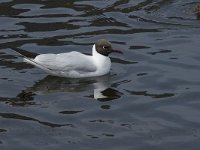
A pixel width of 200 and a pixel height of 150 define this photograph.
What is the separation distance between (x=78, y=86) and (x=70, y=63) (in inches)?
21.5

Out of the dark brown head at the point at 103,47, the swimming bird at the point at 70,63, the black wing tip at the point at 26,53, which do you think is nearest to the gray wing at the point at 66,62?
the swimming bird at the point at 70,63

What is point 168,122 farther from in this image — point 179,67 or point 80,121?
point 179,67

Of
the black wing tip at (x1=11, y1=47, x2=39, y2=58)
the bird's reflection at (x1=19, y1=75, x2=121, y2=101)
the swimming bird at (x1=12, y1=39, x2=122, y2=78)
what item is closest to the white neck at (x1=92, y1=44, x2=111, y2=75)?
the swimming bird at (x1=12, y1=39, x2=122, y2=78)

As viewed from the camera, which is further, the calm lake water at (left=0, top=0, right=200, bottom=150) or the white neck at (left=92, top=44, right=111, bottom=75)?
the white neck at (left=92, top=44, right=111, bottom=75)

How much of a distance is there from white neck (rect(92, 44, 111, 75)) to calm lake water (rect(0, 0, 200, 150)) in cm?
16

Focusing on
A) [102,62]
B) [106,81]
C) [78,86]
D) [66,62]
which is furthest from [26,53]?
[106,81]

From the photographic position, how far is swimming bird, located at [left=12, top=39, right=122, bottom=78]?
570 inches

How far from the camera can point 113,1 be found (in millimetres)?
19891

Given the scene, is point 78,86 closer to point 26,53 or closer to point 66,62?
point 66,62

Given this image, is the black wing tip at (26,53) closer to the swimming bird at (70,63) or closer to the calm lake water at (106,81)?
the swimming bird at (70,63)

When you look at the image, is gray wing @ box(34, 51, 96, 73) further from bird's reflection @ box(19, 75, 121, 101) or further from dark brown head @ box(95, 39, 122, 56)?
dark brown head @ box(95, 39, 122, 56)

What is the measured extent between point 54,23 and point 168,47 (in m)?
3.38

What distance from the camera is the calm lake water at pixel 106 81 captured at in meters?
11.9

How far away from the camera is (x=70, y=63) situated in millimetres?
14469
